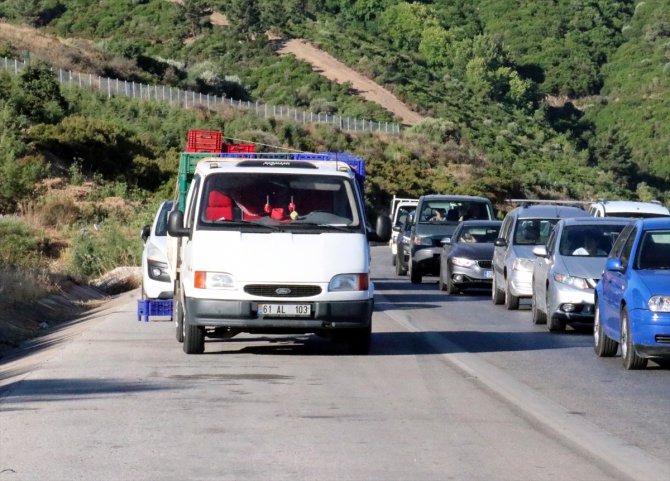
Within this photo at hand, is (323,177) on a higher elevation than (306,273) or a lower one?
higher

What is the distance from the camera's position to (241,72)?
361 ft

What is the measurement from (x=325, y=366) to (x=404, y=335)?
13.2 feet

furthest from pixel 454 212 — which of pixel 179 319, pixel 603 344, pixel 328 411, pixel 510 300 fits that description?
pixel 328 411

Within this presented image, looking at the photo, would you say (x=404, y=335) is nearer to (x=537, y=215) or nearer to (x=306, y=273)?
(x=306, y=273)

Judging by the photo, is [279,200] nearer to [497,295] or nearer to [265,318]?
[265,318]

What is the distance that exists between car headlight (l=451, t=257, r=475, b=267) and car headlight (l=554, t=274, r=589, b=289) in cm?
823

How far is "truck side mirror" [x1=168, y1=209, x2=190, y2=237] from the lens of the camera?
15.9 metres

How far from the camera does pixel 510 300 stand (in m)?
24.0

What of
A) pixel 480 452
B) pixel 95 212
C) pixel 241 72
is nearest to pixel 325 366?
pixel 480 452

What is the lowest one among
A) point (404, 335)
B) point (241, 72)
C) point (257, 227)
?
point (404, 335)

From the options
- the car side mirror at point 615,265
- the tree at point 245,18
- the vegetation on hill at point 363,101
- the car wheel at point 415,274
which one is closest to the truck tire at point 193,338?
the car side mirror at point 615,265

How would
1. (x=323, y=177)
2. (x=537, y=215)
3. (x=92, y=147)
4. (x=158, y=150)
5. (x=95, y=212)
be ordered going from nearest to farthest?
(x=323, y=177) < (x=537, y=215) < (x=95, y=212) < (x=92, y=147) < (x=158, y=150)

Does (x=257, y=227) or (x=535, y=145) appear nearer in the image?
(x=257, y=227)

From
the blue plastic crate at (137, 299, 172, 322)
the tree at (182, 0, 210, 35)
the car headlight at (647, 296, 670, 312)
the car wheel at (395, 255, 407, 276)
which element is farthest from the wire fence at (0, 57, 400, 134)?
the car headlight at (647, 296, 670, 312)
